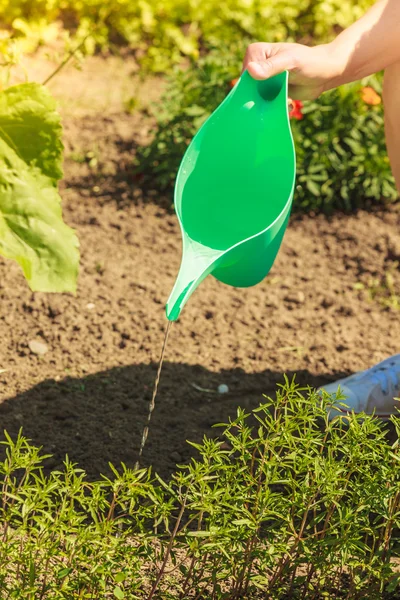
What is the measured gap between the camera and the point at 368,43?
2.28 m

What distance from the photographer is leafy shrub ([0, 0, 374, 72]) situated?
178 inches

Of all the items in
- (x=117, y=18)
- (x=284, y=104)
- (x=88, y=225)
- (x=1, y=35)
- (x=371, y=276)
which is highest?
(x=1, y=35)

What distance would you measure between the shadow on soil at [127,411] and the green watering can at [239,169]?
0.52m

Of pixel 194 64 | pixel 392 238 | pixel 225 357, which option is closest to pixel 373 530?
pixel 225 357

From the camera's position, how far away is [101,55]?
4.65 m

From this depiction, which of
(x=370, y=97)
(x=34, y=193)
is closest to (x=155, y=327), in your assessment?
(x=34, y=193)

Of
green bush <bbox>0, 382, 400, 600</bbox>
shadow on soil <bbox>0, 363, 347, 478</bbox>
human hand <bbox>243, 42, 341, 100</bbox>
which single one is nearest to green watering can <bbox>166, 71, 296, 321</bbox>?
human hand <bbox>243, 42, 341, 100</bbox>

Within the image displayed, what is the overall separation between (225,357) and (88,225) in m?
0.91

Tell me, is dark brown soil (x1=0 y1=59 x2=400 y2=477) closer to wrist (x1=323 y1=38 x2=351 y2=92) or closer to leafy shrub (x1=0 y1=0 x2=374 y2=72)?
wrist (x1=323 y1=38 x2=351 y2=92)

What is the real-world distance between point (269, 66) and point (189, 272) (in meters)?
0.56

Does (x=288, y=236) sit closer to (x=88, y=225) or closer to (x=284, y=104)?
(x=88, y=225)

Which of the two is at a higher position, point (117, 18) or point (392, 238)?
point (117, 18)

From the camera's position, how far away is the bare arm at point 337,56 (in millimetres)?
2078

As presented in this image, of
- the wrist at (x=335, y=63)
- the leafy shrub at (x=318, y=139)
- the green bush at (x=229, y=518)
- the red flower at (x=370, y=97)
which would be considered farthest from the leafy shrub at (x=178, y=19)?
the green bush at (x=229, y=518)
